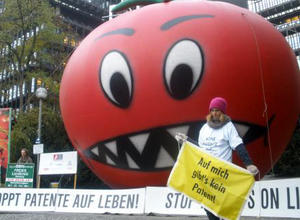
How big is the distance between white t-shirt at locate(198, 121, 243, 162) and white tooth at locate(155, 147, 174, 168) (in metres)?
1.94

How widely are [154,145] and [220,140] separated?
215 centimetres

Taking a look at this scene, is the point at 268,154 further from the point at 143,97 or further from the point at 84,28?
the point at 84,28

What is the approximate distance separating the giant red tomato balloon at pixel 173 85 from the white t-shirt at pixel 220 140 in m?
1.75

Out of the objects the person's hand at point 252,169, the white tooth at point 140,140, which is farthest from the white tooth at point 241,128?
the person's hand at point 252,169

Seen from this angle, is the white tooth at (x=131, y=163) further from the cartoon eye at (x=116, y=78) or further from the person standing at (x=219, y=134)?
the person standing at (x=219, y=134)

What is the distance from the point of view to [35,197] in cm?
709

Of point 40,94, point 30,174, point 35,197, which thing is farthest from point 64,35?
point 35,197

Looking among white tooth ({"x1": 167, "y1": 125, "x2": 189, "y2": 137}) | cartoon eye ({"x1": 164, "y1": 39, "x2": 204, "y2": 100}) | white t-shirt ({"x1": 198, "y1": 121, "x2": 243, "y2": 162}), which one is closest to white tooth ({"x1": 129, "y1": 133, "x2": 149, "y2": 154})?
white tooth ({"x1": 167, "y1": 125, "x2": 189, "y2": 137})

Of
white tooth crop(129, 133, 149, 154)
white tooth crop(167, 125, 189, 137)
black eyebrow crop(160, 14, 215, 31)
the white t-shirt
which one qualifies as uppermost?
black eyebrow crop(160, 14, 215, 31)

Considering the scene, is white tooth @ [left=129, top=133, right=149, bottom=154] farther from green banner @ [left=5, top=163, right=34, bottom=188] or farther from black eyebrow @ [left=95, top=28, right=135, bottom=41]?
green banner @ [left=5, top=163, right=34, bottom=188]

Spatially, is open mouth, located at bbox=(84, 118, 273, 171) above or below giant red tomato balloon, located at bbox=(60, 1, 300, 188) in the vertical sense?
below

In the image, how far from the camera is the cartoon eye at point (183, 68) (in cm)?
542

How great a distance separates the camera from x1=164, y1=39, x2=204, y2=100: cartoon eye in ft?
17.8

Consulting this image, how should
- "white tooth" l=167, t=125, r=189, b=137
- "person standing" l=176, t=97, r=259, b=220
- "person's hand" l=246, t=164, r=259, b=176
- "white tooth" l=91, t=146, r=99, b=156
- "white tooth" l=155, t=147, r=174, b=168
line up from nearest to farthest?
"person's hand" l=246, t=164, r=259, b=176 < "person standing" l=176, t=97, r=259, b=220 < "white tooth" l=167, t=125, r=189, b=137 < "white tooth" l=155, t=147, r=174, b=168 < "white tooth" l=91, t=146, r=99, b=156
